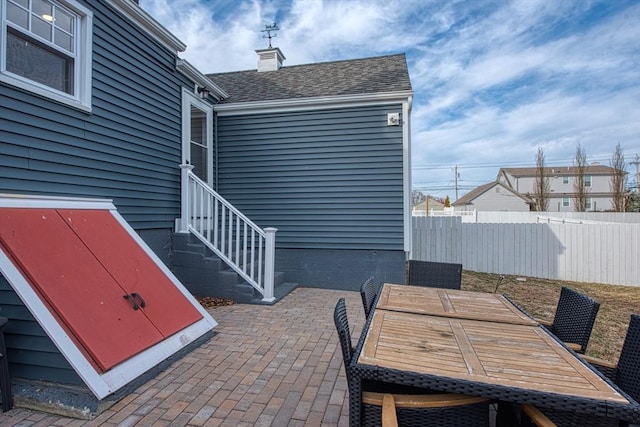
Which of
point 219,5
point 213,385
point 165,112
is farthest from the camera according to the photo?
point 219,5

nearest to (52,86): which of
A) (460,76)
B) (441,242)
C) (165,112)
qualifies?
(165,112)

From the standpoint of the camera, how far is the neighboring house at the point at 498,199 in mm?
30353

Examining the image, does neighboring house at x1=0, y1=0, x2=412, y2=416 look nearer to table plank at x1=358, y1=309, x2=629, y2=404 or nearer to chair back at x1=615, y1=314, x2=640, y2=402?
table plank at x1=358, y1=309, x2=629, y2=404

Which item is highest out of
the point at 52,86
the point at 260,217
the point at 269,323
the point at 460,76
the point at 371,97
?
the point at 460,76

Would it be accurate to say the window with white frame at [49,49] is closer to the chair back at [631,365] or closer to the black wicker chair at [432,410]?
the black wicker chair at [432,410]

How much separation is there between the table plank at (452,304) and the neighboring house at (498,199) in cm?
3115

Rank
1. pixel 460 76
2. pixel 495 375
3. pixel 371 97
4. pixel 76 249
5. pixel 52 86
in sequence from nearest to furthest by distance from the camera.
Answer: pixel 495 375 < pixel 76 249 < pixel 52 86 < pixel 371 97 < pixel 460 76

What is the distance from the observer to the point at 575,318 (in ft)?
7.72

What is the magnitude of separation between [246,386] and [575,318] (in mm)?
2557

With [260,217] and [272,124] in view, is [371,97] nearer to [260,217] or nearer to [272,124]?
[272,124]

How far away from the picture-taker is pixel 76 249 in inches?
119

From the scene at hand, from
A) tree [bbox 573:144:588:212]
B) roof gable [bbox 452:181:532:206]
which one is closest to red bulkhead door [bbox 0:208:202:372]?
tree [bbox 573:144:588:212]

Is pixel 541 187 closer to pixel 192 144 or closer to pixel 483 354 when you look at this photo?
pixel 192 144

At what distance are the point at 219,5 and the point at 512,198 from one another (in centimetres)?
3109
